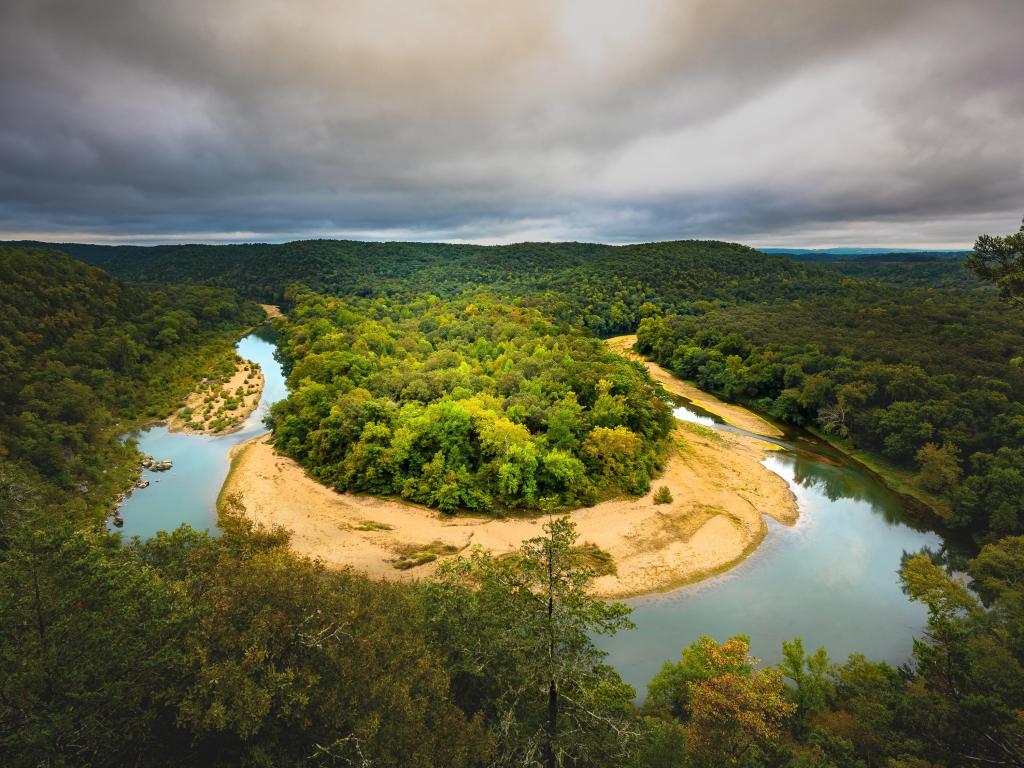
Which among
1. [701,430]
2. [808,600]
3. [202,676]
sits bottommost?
[808,600]

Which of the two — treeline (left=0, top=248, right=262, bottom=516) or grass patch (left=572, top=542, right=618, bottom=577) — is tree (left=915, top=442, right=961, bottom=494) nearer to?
grass patch (left=572, top=542, right=618, bottom=577)

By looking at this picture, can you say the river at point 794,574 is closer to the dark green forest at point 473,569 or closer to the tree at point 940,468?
the dark green forest at point 473,569

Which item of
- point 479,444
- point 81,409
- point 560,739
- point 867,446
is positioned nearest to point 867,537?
point 867,446

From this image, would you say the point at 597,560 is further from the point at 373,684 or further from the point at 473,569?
the point at 373,684

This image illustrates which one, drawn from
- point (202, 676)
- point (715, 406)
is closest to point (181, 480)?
point (202, 676)

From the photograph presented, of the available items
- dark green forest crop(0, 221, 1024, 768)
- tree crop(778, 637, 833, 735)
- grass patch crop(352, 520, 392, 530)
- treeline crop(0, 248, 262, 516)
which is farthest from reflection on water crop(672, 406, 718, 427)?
treeline crop(0, 248, 262, 516)
